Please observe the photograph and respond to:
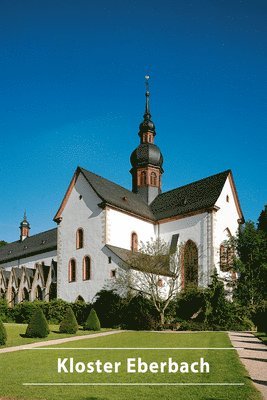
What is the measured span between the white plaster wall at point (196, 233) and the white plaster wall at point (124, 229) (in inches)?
80.6

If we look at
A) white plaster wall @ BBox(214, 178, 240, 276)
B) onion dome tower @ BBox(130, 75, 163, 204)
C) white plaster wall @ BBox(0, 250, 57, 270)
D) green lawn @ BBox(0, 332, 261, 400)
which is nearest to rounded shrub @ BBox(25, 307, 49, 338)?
green lawn @ BBox(0, 332, 261, 400)

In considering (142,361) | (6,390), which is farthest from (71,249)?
(6,390)

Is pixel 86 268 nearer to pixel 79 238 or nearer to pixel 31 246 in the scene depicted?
pixel 79 238

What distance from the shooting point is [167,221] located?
45.2 metres

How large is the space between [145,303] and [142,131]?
27.0 metres

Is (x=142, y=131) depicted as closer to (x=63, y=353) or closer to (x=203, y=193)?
(x=203, y=193)

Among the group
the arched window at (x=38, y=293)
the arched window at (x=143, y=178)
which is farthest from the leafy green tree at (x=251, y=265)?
the arched window at (x=38, y=293)

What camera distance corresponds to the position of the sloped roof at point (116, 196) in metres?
41.5

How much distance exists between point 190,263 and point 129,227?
6966 millimetres

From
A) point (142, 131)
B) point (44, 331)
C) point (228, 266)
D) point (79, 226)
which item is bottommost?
point (44, 331)

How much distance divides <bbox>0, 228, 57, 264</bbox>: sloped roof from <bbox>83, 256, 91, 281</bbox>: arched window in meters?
14.4

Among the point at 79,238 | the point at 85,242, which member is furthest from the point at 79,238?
the point at 85,242

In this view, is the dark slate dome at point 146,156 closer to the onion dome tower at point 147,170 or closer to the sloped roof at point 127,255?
the onion dome tower at point 147,170

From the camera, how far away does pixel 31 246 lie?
62438mm
